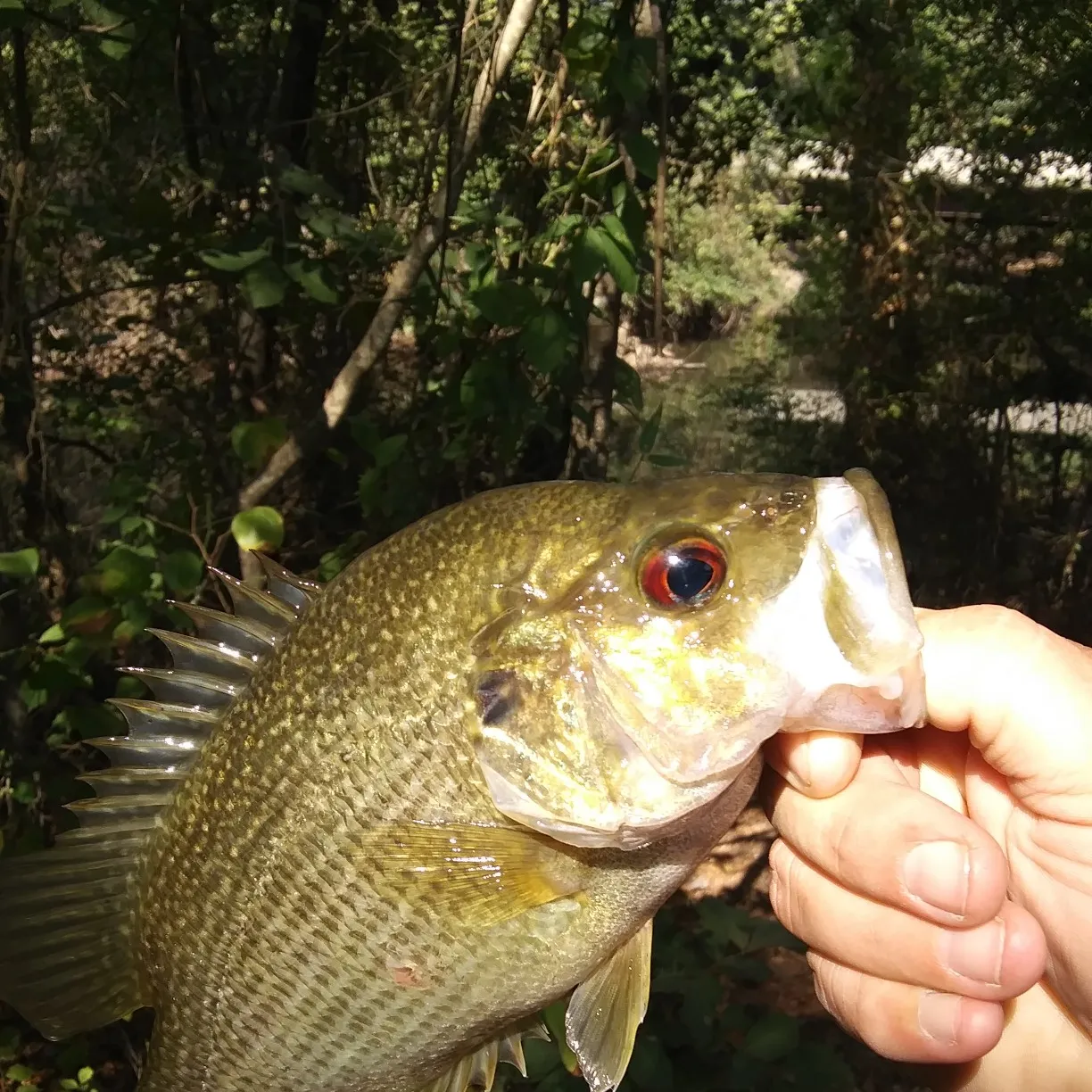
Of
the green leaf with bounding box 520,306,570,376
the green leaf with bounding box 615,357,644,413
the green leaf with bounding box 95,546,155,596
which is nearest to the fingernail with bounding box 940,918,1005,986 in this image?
the green leaf with bounding box 520,306,570,376

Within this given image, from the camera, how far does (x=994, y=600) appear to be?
5.57 meters

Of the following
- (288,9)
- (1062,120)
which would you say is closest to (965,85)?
(1062,120)

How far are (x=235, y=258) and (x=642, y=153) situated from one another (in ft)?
3.37

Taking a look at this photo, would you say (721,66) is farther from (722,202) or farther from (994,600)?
(994,600)

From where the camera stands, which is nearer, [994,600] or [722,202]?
[994,600]

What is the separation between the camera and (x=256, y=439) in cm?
234

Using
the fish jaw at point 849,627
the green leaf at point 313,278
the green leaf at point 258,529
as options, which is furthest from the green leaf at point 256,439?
the fish jaw at point 849,627

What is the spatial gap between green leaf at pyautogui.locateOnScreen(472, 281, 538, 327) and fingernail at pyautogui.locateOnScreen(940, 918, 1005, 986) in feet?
5.55

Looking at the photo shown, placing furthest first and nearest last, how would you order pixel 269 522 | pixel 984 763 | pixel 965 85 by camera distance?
pixel 965 85, pixel 269 522, pixel 984 763

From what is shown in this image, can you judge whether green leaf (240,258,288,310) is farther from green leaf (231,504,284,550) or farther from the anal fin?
the anal fin

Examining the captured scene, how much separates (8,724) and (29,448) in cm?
82

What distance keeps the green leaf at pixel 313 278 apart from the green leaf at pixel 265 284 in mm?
41

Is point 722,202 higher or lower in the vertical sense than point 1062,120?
lower

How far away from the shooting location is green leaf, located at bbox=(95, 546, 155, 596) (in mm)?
2225
